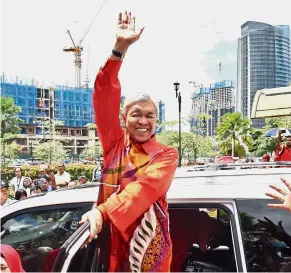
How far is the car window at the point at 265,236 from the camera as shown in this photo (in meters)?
1.88

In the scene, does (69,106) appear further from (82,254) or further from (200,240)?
(82,254)

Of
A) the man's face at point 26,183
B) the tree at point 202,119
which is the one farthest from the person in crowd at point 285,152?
the tree at point 202,119

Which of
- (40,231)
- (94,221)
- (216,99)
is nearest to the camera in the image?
(94,221)

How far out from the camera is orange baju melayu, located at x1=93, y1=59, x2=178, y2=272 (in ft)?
5.57

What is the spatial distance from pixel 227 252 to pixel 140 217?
61 centimetres

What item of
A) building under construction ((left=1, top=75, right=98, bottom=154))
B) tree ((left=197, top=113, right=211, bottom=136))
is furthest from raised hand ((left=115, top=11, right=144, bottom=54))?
building under construction ((left=1, top=75, right=98, bottom=154))

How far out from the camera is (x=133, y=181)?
5.67ft

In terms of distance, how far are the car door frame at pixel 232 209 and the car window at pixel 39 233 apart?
0.51 m

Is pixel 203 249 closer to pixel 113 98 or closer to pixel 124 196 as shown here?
pixel 124 196

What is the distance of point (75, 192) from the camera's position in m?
2.15

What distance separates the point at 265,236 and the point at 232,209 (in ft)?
0.67

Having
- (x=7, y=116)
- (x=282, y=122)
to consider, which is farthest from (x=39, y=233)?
(x=282, y=122)

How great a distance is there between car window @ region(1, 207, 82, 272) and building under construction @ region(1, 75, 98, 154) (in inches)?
1850

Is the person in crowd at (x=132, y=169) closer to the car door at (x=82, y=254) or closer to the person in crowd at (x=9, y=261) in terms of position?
the car door at (x=82, y=254)
